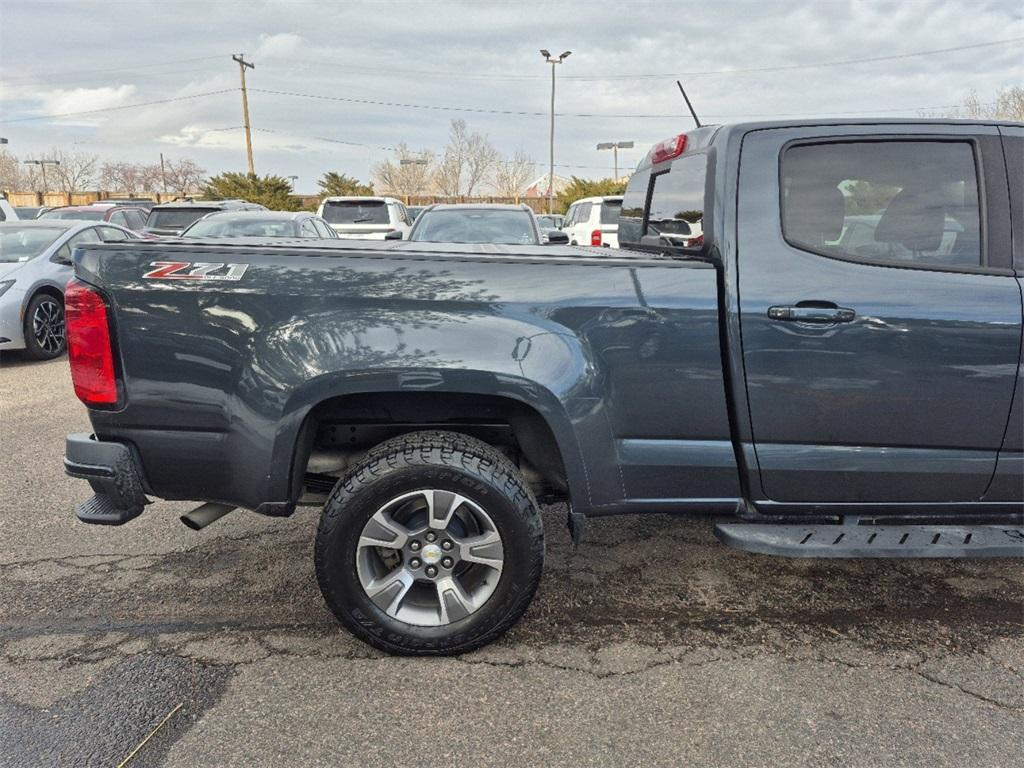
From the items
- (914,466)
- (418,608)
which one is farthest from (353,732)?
(914,466)

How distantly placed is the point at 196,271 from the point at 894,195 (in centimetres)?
264

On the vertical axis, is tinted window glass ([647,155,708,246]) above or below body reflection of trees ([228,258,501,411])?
above

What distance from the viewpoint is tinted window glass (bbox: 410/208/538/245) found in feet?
29.3

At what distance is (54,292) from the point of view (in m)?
8.23

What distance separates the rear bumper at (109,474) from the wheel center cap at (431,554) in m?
1.07

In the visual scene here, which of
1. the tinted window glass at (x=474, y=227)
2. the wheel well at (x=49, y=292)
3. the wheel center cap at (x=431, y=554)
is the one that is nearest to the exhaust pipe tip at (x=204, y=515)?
the wheel center cap at (x=431, y=554)

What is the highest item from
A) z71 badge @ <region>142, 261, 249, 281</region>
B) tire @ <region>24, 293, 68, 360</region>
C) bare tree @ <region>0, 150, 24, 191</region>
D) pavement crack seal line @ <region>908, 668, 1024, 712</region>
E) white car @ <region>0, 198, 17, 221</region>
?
bare tree @ <region>0, 150, 24, 191</region>

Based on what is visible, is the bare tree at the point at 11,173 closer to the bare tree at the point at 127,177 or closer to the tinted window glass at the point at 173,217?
the bare tree at the point at 127,177

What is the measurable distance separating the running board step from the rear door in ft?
0.42

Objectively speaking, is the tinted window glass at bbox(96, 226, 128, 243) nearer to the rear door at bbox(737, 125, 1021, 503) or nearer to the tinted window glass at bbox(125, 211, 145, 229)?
the tinted window glass at bbox(125, 211, 145, 229)

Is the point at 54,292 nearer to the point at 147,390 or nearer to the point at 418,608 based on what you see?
the point at 147,390

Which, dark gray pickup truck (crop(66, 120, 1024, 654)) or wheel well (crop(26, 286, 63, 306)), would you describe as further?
wheel well (crop(26, 286, 63, 306))

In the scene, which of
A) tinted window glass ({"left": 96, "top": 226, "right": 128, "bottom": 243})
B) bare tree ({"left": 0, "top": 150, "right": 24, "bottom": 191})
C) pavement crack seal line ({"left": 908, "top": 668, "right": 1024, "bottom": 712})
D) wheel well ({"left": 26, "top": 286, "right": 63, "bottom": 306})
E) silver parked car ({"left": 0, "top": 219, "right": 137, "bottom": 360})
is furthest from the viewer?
bare tree ({"left": 0, "top": 150, "right": 24, "bottom": 191})

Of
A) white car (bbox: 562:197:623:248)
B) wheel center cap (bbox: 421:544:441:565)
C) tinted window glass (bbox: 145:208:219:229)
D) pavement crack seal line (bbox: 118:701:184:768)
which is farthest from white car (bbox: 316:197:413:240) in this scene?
pavement crack seal line (bbox: 118:701:184:768)
